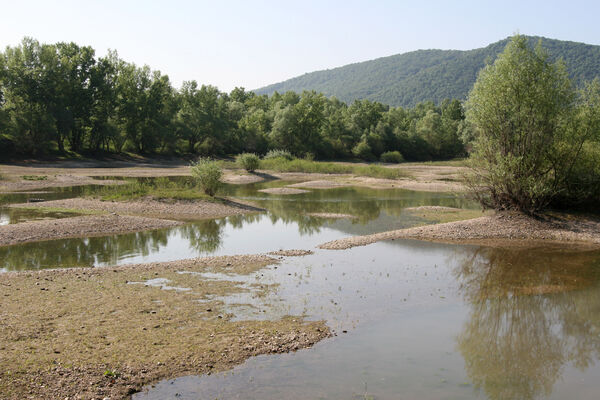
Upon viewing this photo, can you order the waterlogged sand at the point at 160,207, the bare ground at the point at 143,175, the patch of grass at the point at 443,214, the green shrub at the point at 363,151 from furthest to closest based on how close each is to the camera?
A: 1. the green shrub at the point at 363,151
2. the bare ground at the point at 143,175
3. the patch of grass at the point at 443,214
4. the waterlogged sand at the point at 160,207

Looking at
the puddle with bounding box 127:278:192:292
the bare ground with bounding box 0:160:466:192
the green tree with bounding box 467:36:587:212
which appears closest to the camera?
the puddle with bounding box 127:278:192:292

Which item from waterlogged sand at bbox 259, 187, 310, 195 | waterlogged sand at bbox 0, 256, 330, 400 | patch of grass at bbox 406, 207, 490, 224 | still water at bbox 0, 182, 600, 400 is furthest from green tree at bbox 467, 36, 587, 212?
waterlogged sand at bbox 259, 187, 310, 195

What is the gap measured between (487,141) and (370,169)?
43.5 meters

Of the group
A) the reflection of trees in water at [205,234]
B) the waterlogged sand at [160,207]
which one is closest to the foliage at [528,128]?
the reflection of trees in water at [205,234]

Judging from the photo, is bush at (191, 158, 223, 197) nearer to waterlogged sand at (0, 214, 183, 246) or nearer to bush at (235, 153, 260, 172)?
waterlogged sand at (0, 214, 183, 246)

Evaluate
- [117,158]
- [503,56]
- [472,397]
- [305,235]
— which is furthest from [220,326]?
[117,158]

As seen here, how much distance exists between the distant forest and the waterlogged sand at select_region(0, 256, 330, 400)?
63.6m

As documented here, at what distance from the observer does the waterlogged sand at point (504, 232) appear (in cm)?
2616

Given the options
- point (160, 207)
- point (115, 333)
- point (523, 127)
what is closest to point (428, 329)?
point (115, 333)

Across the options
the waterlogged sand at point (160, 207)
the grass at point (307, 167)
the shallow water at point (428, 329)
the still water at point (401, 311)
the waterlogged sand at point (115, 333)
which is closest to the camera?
the waterlogged sand at point (115, 333)

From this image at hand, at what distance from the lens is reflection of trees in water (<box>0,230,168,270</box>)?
Result: 1980cm

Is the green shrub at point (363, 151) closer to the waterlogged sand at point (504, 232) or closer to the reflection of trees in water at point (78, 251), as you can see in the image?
the waterlogged sand at point (504, 232)

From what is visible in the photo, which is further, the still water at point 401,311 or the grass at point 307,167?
the grass at point 307,167

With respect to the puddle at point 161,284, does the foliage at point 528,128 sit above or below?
above
